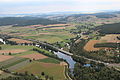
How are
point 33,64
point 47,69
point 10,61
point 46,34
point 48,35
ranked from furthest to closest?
point 46,34
point 48,35
point 10,61
point 33,64
point 47,69

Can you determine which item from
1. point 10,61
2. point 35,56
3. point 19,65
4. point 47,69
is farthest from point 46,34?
point 47,69

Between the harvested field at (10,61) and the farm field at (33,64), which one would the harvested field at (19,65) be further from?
the harvested field at (10,61)

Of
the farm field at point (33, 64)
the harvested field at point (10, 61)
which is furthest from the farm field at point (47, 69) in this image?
the harvested field at point (10, 61)

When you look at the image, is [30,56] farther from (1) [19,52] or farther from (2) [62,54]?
(2) [62,54]

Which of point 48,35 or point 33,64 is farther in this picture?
point 48,35

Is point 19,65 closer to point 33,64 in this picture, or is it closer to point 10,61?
point 33,64

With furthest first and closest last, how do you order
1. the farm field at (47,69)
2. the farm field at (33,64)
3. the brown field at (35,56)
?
the brown field at (35,56), the farm field at (33,64), the farm field at (47,69)

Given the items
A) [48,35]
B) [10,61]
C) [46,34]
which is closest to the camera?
[10,61]

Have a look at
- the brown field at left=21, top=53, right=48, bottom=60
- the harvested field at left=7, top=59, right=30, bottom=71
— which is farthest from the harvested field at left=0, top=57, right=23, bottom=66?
the brown field at left=21, top=53, right=48, bottom=60
